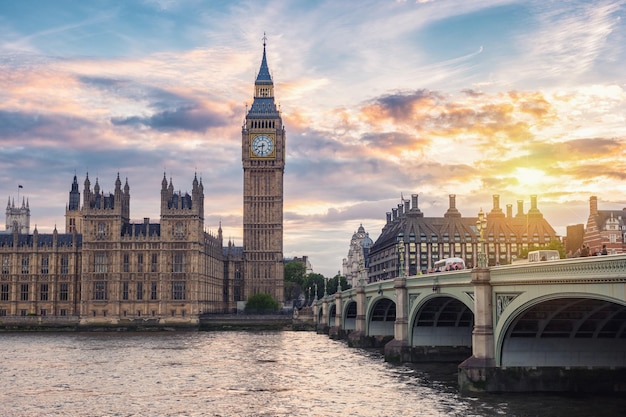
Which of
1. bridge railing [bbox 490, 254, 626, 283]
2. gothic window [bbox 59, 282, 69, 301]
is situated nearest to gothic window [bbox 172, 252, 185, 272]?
gothic window [bbox 59, 282, 69, 301]

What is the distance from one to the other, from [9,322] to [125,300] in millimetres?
20161

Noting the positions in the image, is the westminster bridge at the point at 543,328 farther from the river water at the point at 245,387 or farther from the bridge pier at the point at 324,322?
the bridge pier at the point at 324,322

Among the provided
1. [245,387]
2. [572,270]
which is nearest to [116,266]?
[245,387]

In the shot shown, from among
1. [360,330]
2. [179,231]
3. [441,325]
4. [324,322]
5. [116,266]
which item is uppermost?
[179,231]

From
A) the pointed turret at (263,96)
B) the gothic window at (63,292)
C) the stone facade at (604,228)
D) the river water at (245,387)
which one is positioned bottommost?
the river water at (245,387)

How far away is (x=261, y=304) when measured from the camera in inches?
6447

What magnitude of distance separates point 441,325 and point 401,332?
3.60m

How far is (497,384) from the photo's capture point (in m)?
47.8

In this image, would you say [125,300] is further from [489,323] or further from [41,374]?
[489,323]

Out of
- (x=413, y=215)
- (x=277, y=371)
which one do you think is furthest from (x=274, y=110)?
(x=277, y=371)

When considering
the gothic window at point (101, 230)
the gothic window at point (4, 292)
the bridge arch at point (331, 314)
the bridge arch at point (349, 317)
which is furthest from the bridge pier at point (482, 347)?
the gothic window at point (4, 292)

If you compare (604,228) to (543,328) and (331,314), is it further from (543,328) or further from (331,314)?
(543,328)

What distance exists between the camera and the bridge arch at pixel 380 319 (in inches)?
3570

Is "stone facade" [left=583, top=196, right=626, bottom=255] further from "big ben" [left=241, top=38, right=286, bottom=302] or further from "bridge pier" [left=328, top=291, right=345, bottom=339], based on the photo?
"big ben" [left=241, top=38, right=286, bottom=302]
